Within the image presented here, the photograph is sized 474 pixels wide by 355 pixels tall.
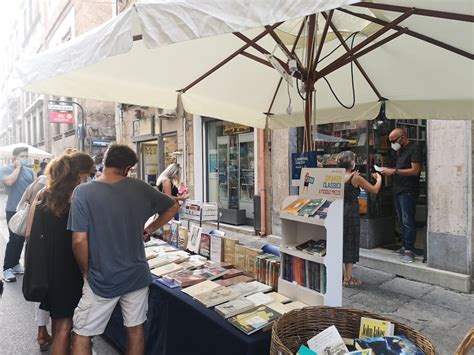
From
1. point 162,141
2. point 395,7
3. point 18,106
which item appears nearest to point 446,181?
point 395,7

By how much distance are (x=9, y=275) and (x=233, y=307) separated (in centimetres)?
454

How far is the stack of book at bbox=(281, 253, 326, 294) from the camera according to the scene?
2242 millimetres

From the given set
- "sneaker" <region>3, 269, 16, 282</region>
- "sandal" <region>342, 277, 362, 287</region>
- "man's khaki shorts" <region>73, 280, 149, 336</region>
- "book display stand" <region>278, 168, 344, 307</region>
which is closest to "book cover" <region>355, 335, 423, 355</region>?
"book display stand" <region>278, 168, 344, 307</region>

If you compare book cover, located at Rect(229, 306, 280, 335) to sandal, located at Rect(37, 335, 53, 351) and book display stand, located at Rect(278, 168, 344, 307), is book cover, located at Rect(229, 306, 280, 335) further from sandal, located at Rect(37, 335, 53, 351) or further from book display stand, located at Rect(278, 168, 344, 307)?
sandal, located at Rect(37, 335, 53, 351)

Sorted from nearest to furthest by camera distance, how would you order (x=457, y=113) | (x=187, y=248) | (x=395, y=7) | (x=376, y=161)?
(x=395, y=7) < (x=457, y=113) < (x=187, y=248) < (x=376, y=161)

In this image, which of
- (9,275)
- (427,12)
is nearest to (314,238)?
(427,12)


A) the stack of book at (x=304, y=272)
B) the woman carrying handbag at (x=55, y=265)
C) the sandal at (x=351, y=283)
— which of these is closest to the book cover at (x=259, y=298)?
the stack of book at (x=304, y=272)

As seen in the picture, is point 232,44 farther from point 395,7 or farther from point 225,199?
point 225,199

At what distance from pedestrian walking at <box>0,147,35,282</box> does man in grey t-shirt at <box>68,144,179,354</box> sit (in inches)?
134

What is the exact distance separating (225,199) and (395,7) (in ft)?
25.1

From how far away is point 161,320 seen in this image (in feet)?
8.98

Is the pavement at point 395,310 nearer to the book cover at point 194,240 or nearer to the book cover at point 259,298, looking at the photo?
the book cover at point 194,240

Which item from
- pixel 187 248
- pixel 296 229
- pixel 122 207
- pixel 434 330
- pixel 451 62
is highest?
pixel 451 62

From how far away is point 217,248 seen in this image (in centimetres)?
336
